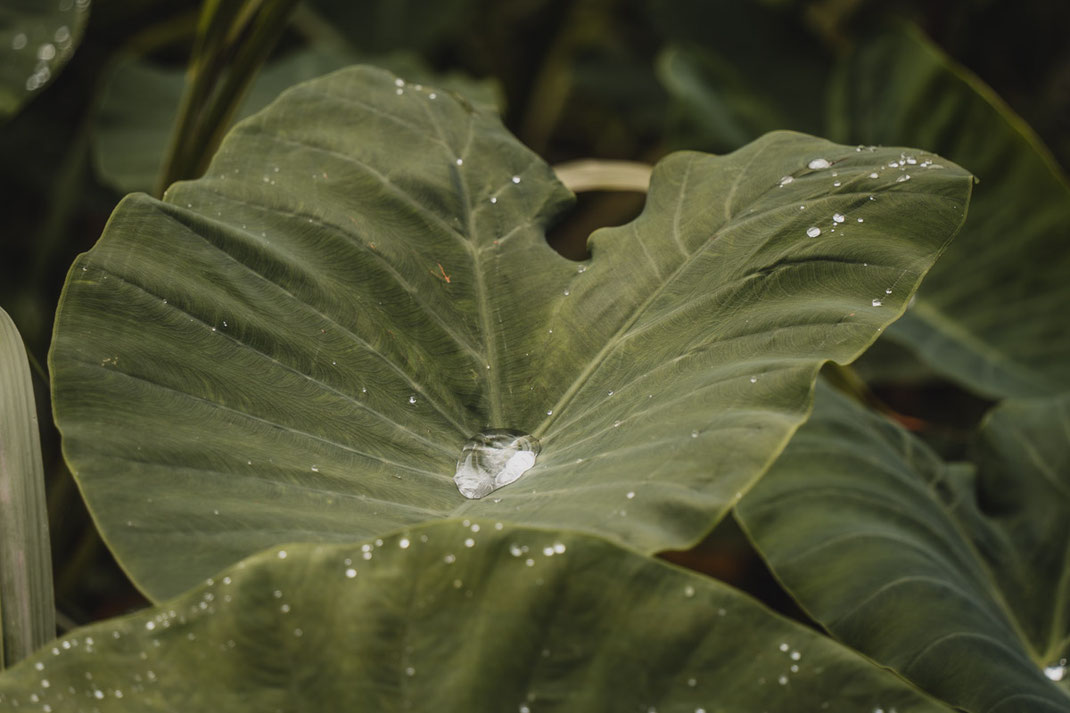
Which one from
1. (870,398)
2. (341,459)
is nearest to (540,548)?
(341,459)

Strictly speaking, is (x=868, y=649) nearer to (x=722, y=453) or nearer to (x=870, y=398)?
(x=722, y=453)

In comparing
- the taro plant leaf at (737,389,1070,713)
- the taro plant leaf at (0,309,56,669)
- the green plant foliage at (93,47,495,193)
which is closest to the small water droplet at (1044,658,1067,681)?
the taro plant leaf at (737,389,1070,713)

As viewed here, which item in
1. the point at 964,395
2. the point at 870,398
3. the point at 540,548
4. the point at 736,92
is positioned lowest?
the point at 964,395

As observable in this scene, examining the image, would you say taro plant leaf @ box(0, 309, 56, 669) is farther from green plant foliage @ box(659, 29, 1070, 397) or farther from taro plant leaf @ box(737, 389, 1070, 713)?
green plant foliage @ box(659, 29, 1070, 397)

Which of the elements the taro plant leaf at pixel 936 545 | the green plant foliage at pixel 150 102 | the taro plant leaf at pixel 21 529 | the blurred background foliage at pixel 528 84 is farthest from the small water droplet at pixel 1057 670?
the green plant foliage at pixel 150 102

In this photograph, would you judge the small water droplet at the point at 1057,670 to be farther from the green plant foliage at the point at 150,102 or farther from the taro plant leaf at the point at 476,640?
the green plant foliage at the point at 150,102
